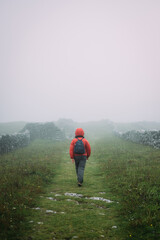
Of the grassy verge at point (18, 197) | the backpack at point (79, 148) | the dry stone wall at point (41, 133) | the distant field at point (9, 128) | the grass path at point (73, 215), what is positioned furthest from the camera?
the distant field at point (9, 128)

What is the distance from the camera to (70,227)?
15.5 ft

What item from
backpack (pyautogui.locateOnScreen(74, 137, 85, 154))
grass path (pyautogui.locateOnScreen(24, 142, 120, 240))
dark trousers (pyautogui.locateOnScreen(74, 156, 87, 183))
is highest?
backpack (pyautogui.locateOnScreen(74, 137, 85, 154))

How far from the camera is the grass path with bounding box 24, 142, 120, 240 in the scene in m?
4.44

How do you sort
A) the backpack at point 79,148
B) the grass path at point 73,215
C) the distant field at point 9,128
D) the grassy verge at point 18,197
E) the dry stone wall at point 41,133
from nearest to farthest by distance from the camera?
1. the grass path at point 73,215
2. the grassy verge at point 18,197
3. the backpack at point 79,148
4. the dry stone wall at point 41,133
5. the distant field at point 9,128

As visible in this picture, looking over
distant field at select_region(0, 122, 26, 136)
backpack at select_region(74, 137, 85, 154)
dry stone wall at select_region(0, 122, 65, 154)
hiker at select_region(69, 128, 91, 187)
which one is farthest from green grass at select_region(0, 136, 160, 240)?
distant field at select_region(0, 122, 26, 136)

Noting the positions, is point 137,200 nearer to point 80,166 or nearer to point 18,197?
point 80,166

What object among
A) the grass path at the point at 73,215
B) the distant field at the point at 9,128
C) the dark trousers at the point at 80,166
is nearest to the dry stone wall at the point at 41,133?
the distant field at the point at 9,128

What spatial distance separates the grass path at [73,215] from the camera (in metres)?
4.44

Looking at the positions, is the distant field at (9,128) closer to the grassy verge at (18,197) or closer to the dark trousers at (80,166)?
the grassy verge at (18,197)

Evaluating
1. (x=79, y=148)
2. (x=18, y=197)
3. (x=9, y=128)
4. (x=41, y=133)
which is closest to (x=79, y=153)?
(x=79, y=148)

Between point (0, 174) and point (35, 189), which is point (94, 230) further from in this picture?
point (0, 174)

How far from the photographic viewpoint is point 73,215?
5434 mm

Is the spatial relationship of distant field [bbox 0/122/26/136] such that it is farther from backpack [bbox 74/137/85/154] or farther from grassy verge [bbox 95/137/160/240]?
grassy verge [bbox 95/137/160/240]

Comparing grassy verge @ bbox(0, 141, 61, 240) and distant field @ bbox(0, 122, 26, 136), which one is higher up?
distant field @ bbox(0, 122, 26, 136)
